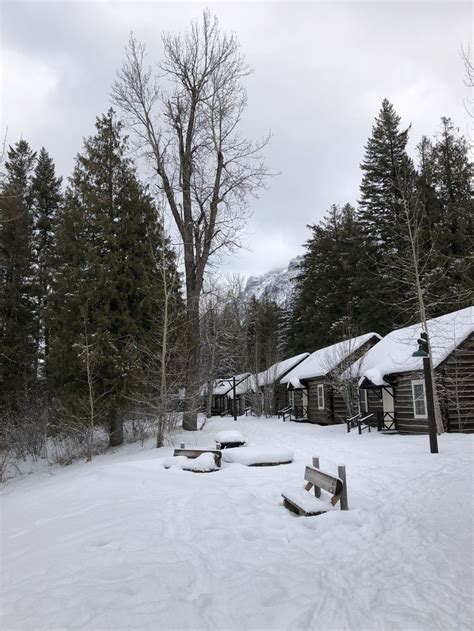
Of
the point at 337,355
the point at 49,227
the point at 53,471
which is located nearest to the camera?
the point at 53,471

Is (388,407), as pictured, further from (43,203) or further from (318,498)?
Answer: (43,203)

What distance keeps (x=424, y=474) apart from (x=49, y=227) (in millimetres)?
28128

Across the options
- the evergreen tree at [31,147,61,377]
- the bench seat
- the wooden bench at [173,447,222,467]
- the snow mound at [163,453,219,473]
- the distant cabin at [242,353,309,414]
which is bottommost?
the bench seat

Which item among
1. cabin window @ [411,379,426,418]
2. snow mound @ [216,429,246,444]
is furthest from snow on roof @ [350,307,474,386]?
snow mound @ [216,429,246,444]

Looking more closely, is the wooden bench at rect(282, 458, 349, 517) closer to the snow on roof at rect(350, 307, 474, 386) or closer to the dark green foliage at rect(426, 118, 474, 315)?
the snow on roof at rect(350, 307, 474, 386)

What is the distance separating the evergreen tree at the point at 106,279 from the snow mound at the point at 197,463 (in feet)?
26.5

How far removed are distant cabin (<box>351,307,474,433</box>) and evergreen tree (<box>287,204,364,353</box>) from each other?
1349 centimetres

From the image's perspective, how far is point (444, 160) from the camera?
104 feet

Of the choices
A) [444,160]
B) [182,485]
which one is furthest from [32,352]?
[444,160]

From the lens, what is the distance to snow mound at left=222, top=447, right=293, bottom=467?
10891 mm

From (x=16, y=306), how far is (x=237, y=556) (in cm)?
2485

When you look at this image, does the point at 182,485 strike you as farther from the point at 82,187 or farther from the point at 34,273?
the point at 34,273

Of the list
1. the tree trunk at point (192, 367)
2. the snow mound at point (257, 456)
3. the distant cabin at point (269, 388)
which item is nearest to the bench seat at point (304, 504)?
the snow mound at point (257, 456)

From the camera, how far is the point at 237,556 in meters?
5.09
